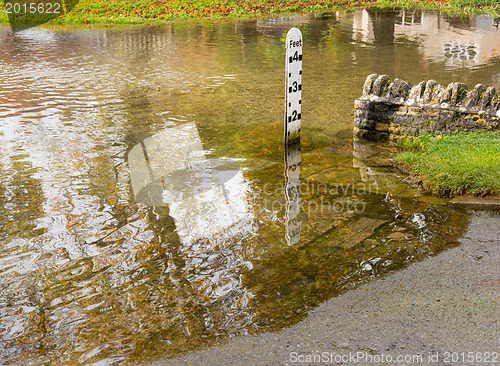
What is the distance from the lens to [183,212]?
543 cm

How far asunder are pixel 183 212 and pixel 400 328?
281 cm

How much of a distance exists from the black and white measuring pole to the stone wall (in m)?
1.13

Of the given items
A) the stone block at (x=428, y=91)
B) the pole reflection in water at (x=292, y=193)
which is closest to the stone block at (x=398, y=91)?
the stone block at (x=428, y=91)

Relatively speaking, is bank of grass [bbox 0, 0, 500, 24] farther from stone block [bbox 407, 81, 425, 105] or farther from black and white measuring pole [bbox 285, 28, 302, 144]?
black and white measuring pole [bbox 285, 28, 302, 144]

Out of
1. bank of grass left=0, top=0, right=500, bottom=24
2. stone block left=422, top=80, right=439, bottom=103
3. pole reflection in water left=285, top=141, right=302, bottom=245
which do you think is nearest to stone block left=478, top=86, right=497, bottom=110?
stone block left=422, top=80, right=439, bottom=103

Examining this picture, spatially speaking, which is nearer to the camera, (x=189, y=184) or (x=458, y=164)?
(x=458, y=164)

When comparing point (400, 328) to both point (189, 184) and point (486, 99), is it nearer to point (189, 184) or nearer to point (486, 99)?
point (189, 184)

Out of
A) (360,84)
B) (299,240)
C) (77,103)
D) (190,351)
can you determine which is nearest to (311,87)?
(360,84)

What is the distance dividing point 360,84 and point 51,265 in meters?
8.86

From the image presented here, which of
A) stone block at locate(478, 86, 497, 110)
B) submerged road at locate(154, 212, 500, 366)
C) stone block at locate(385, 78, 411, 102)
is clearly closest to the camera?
submerged road at locate(154, 212, 500, 366)

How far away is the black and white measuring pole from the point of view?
693 cm

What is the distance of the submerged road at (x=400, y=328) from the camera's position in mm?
3146

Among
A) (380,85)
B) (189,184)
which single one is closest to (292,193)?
(189,184)

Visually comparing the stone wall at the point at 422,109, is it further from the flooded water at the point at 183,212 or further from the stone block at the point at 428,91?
the flooded water at the point at 183,212
